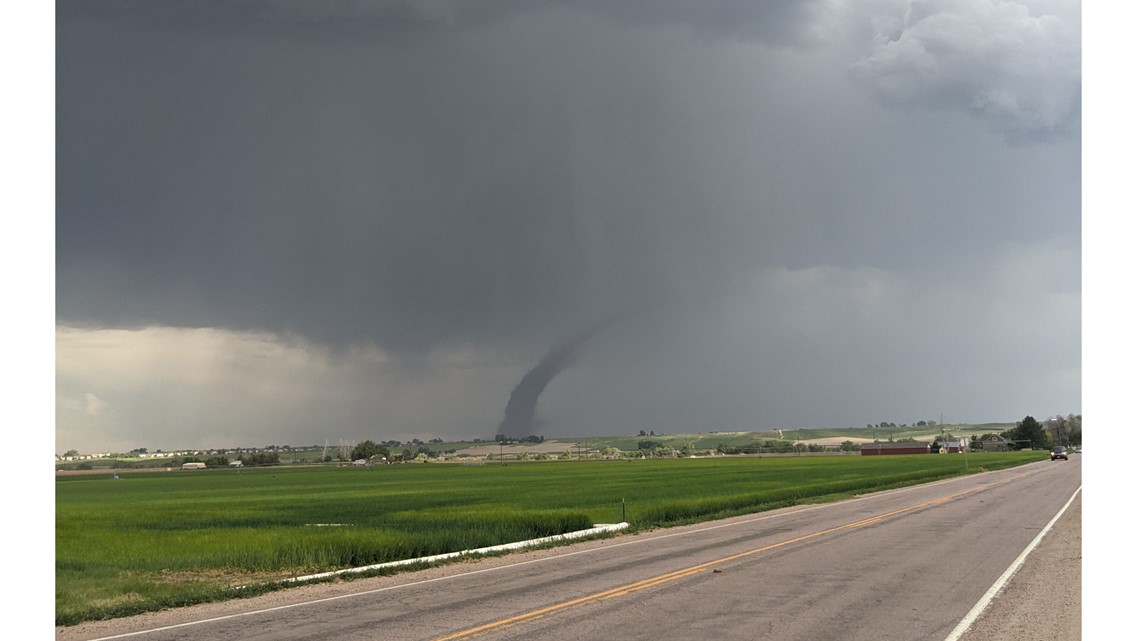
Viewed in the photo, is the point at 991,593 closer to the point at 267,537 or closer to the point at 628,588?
the point at 628,588

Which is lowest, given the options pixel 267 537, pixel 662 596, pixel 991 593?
pixel 267 537

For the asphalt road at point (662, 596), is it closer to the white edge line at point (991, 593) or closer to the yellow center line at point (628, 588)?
the yellow center line at point (628, 588)

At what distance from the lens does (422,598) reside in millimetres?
18250

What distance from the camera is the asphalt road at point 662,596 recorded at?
14523 millimetres

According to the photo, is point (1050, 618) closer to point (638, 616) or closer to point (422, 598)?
point (638, 616)

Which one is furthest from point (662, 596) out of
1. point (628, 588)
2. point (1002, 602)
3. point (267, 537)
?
point (267, 537)

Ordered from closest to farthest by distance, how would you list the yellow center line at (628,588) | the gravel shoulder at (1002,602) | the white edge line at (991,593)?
the yellow center line at (628,588) → the white edge line at (991,593) → the gravel shoulder at (1002,602)

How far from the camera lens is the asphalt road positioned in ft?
47.6

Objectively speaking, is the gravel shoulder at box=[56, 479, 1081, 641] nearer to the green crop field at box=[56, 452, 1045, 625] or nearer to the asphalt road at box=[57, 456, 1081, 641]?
the asphalt road at box=[57, 456, 1081, 641]

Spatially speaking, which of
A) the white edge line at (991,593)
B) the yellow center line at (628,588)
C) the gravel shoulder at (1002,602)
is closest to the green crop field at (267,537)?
the gravel shoulder at (1002,602)

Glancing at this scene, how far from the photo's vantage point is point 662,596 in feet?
57.6

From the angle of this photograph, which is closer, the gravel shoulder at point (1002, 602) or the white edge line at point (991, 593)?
the white edge line at point (991, 593)

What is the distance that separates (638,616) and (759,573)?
6.35m

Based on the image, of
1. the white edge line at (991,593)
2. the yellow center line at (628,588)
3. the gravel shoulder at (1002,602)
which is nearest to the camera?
the yellow center line at (628,588)
